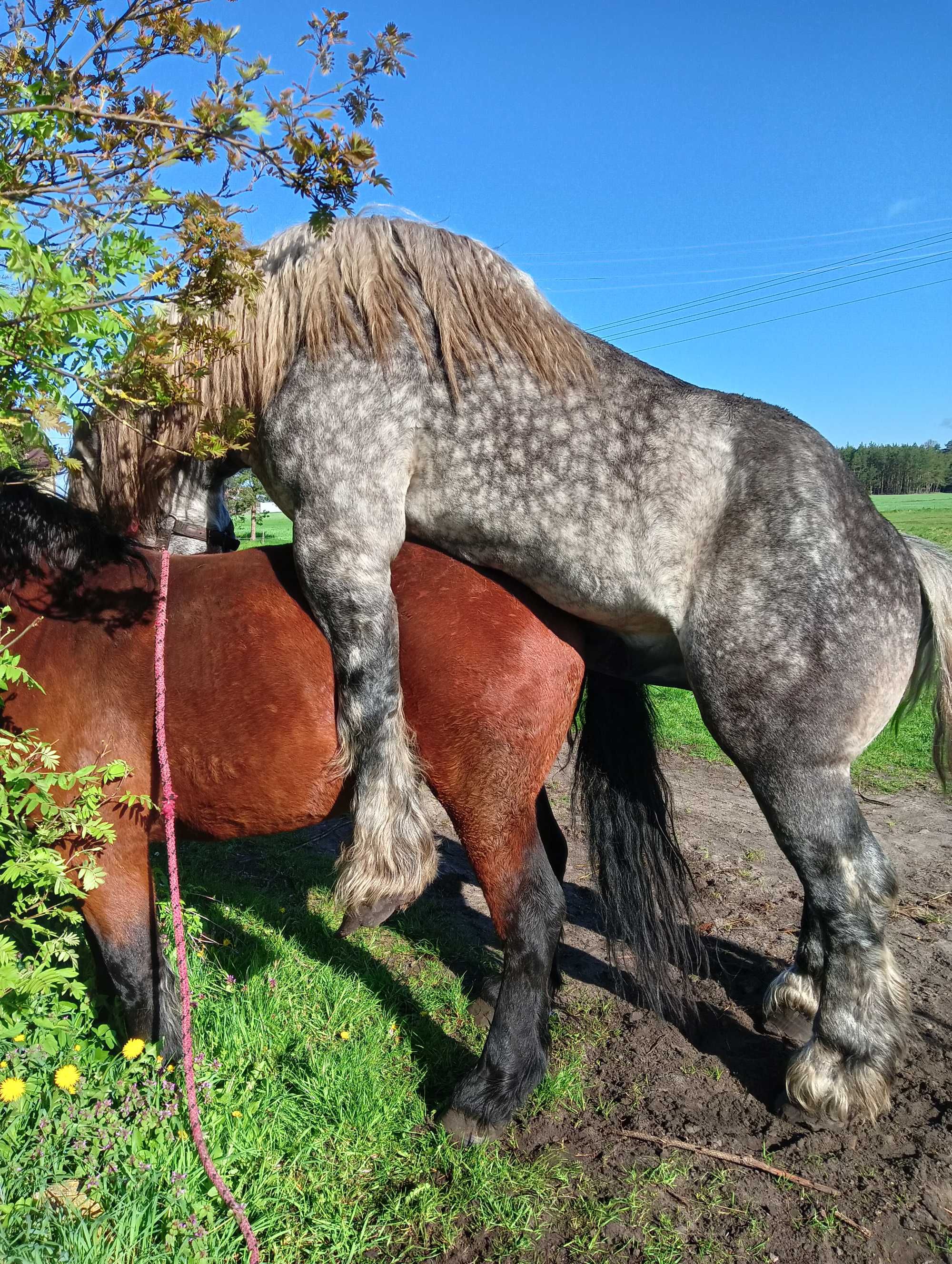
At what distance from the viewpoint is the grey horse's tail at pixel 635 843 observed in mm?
3164

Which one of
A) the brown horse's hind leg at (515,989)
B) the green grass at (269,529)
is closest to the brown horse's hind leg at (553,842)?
the brown horse's hind leg at (515,989)

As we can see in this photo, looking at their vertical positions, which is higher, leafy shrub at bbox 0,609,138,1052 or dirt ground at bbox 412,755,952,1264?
leafy shrub at bbox 0,609,138,1052

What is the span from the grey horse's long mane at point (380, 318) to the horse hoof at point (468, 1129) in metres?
2.24

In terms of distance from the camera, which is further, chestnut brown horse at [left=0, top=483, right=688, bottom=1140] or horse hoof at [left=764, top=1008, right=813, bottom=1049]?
horse hoof at [left=764, top=1008, right=813, bottom=1049]

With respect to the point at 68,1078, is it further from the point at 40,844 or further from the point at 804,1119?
the point at 804,1119

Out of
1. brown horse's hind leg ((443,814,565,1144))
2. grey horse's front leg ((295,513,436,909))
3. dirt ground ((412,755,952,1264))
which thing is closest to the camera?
dirt ground ((412,755,952,1264))

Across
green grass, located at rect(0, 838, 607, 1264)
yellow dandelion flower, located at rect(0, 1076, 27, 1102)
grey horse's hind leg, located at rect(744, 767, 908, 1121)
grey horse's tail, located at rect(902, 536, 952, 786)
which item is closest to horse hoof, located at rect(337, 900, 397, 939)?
green grass, located at rect(0, 838, 607, 1264)

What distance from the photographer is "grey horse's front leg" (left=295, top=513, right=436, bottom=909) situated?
7.73ft

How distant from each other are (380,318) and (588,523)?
33.5 inches

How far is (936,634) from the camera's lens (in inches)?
98.4

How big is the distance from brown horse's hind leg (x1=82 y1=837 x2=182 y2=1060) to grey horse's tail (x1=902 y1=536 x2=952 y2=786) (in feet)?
8.22

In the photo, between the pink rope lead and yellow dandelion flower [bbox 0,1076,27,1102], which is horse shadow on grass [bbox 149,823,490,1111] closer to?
the pink rope lead

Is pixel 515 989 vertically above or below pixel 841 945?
below

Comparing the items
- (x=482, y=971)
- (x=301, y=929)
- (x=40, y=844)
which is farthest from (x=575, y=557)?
(x=301, y=929)
